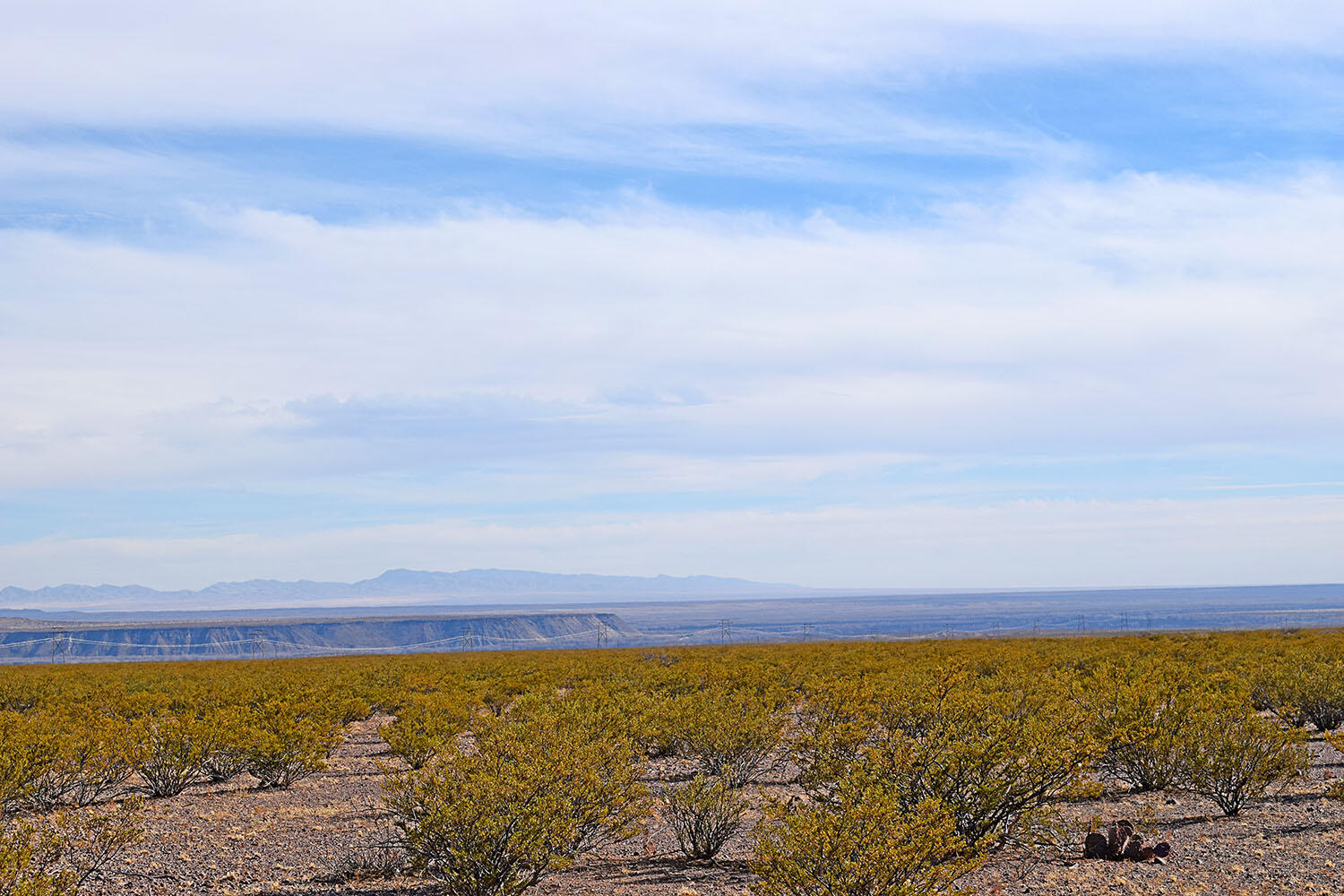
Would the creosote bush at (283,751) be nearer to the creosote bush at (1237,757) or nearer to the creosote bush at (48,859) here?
the creosote bush at (48,859)

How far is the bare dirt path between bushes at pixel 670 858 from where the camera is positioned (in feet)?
34.5

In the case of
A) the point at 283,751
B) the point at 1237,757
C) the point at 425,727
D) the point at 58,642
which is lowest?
the point at 58,642

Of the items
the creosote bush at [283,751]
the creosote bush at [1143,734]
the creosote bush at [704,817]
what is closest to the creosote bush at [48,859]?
the creosote bush at [283,751]

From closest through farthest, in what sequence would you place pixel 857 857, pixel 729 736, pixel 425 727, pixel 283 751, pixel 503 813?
pixel 857 857
pixel 503 813
pixel 729 736
pixel 283 751
pixel 425 727

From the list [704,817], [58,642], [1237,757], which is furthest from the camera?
[58,642]

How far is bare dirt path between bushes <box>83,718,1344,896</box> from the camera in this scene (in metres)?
10.5

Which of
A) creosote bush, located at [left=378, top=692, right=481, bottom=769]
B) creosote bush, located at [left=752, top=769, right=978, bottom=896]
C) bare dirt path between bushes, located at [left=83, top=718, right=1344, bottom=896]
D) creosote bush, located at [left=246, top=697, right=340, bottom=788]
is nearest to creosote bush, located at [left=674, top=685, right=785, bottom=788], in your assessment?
bare dirt path between bushes, located at [left=83, top=718, right=1344, bottom=896]

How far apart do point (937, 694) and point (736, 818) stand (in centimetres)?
315

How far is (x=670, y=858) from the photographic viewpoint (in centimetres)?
1224

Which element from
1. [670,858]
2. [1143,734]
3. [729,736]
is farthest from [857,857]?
[729,736]

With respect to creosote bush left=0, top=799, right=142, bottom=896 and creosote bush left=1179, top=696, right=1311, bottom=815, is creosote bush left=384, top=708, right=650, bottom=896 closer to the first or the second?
creosote bush left=0, top=799, right=142, bottom=896

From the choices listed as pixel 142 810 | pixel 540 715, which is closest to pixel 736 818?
pixel 540 715

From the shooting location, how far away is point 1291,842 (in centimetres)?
1183

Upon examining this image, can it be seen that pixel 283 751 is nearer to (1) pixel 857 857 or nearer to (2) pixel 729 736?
(2) pixel 729 736
